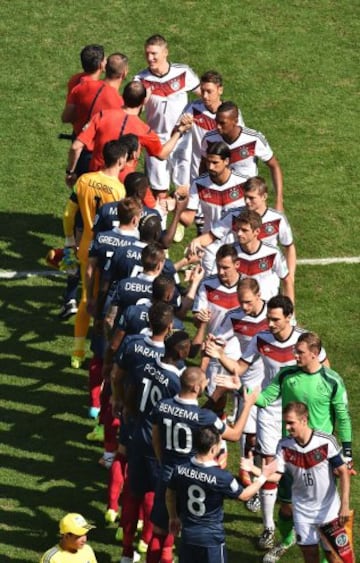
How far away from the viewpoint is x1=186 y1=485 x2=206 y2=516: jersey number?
12617 mm

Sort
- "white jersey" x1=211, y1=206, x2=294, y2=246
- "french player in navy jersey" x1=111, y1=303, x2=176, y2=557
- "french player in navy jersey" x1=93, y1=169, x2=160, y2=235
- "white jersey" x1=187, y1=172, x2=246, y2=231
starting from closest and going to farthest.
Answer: "french player in navy jersey" x1=111, y1=303, x2=176, y2=557 < "french player in navy jersey" x1=93, y1=169, x2=160, y2=235 < "white jersey" x1=211, y1=206, x2=294, y2=246 < "white jersey" x1=187, y1=172, x2=246, y2=231

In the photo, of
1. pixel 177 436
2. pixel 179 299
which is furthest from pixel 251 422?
pixel 177 436

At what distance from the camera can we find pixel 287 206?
2056cm

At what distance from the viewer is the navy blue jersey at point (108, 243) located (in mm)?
15617

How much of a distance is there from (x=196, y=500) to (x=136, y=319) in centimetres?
235

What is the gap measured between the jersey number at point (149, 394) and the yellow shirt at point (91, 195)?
11.4 feet

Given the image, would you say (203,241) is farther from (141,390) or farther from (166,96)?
(166,96)

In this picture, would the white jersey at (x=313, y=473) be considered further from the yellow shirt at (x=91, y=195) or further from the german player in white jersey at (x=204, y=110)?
the german player in white jersey at (x=204, y=110)

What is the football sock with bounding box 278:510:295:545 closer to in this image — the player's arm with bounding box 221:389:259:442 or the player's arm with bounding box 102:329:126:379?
the player's arm with bounding box 221:389:259:442

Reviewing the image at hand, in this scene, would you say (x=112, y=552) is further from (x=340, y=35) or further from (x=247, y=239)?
(x=340, y=35)

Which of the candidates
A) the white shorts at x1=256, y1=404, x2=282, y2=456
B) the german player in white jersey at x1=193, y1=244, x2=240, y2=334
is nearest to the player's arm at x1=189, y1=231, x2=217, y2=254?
the german player in white jersey at x1=193, y1=244, x2=240, y2=334

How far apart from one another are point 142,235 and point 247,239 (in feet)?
3.54

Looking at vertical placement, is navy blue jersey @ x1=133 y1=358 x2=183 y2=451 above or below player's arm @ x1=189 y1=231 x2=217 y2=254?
below

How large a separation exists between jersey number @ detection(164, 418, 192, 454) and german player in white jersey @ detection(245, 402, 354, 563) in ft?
2.08
